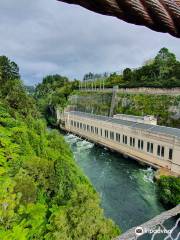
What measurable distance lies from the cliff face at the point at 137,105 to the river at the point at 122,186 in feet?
20.1

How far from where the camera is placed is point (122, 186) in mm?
16891

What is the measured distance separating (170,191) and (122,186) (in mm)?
3706

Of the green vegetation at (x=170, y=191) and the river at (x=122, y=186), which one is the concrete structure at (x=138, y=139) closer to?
the river at (x=122, y=186)

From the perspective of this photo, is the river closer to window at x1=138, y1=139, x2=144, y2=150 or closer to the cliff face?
window at x1=138, y1=139, x2=144, y2=150

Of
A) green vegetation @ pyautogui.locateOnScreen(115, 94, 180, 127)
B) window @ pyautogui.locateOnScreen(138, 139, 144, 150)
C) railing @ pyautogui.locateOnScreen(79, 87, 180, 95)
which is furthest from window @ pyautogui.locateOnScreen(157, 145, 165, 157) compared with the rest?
railing @ pyautogui.locateOnScreen(79, 87, 180, 95)

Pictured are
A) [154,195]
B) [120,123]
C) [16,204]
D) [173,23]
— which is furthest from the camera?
[120,123]

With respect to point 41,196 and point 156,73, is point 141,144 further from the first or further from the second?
point 156,73

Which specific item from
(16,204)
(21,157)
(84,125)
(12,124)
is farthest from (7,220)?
(84,125)

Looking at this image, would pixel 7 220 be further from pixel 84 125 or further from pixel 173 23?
pixel 84 125

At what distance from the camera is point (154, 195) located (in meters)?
15.5

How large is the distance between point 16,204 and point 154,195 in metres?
8.83

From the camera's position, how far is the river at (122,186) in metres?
13.3

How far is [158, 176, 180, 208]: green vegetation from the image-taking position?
1328cm

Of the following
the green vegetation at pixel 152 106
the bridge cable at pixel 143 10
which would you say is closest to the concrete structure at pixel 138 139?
the green vegetation at pixel 152 106
